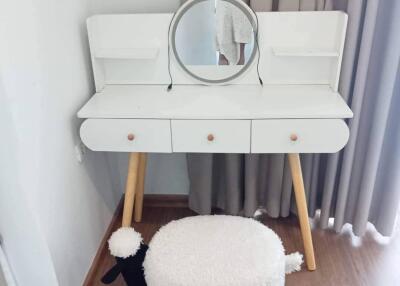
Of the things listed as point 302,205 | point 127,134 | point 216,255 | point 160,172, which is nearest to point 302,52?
point 302,205

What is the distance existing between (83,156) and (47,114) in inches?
14.1

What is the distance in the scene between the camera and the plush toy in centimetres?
131

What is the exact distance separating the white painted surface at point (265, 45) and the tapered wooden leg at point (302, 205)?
1.18ft

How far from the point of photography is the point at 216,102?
1.62 meters

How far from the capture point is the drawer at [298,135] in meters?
1.49

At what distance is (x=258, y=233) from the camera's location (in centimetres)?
146

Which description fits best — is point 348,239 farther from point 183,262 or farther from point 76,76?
point 76,76

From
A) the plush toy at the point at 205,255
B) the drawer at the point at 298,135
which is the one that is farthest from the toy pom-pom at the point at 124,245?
the drawer at the point at 298,135

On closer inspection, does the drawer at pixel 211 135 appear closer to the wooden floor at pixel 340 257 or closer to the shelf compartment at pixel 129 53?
the shelf compartment at pixel 129 53

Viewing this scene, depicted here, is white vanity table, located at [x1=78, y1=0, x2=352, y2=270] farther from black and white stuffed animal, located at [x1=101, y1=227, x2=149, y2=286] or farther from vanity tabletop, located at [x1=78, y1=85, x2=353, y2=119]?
black and white stuffed animal, located at [x1=101, y1=227, x2=149, y2=286]

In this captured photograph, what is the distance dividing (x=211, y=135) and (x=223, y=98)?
201mm

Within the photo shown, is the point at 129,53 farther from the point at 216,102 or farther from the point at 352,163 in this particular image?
the point at 352,163

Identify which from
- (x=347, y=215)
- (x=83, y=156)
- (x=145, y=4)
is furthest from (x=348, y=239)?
(x=145, y=4)

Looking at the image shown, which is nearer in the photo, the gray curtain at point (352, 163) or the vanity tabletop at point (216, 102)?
the vanity tabletop at point (216, 102)
